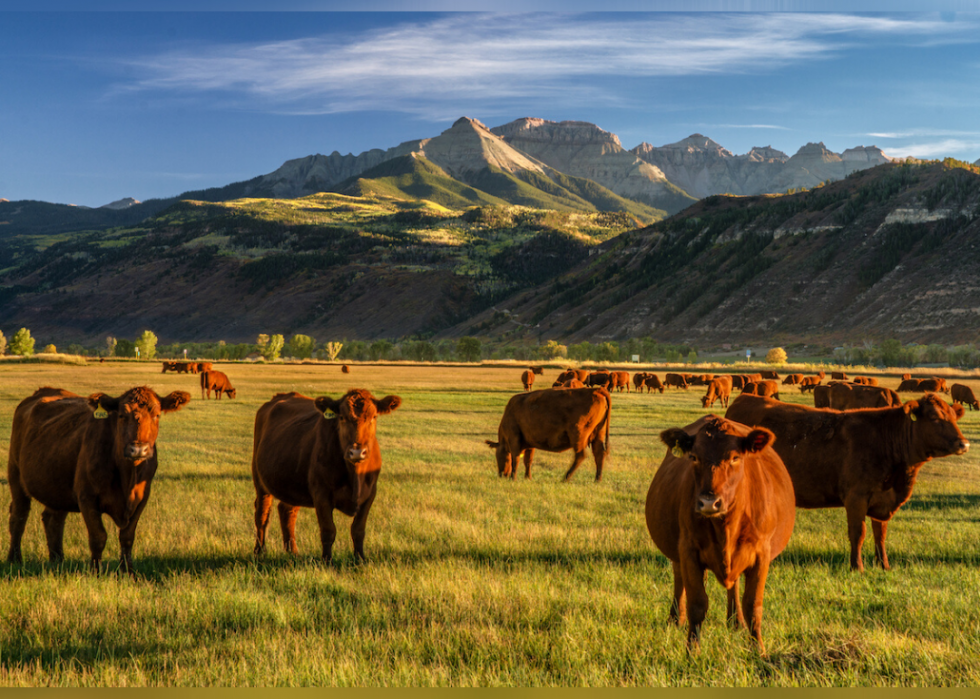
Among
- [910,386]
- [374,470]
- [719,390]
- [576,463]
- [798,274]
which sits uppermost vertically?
[798,274]

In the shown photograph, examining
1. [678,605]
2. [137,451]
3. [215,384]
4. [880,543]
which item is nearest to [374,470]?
[137,451]

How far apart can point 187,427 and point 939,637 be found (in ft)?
76.5

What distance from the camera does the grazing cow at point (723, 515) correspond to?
505 cm

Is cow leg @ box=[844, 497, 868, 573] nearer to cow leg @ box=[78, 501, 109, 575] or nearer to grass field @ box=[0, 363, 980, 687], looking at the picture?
grass field @ box=[0, 363, 980, 687]

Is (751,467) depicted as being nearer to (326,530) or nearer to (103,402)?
(326,530)

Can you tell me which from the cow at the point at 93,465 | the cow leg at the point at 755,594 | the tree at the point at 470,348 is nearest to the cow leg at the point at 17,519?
the cow at the point at 93,465

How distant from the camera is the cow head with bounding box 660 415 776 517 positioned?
195 inches

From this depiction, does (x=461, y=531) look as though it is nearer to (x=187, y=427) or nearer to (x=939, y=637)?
(x=939, y=637)

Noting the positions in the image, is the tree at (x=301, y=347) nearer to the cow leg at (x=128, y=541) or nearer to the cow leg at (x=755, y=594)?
the cow leg at (x=128, y=541)

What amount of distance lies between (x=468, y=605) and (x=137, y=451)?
3.56 meters

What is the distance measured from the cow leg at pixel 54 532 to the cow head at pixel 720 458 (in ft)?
24.4

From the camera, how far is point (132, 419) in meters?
7.27

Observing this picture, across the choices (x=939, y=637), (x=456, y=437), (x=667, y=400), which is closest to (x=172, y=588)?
(x=939, y=637)

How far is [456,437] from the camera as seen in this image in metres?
22.3
